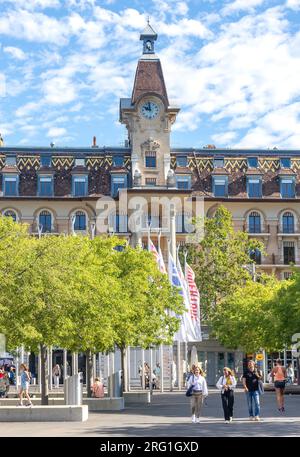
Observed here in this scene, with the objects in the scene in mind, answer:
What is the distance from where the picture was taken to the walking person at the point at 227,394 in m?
32.6

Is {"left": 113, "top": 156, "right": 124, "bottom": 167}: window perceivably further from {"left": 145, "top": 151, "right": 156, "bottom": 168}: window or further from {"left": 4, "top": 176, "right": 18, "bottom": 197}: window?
{"left": 4, "top": 176, "right": 18, "bottom": 197}: window

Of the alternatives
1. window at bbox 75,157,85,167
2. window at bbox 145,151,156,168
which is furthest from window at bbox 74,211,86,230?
window at bbox 145,151,156,168

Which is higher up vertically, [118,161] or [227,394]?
[118,161]

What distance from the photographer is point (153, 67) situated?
91500 millimetres

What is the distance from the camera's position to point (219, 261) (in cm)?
7962

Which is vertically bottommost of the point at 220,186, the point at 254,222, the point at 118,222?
the point at 118,222

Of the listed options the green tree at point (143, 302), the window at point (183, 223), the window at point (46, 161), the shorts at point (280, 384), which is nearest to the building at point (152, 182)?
the window at point (46, 161)

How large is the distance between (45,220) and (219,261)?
60.7 ft

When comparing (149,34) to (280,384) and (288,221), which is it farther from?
(280,384)

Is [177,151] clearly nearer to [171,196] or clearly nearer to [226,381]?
[171,196]

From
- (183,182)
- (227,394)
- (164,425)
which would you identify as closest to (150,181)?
(183,182)

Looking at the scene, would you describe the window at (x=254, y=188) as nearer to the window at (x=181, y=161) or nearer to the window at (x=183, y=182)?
the window at (x=183, y=182)

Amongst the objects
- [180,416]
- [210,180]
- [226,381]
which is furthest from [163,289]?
[210,180]

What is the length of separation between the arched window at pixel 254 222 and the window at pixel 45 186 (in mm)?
18933
